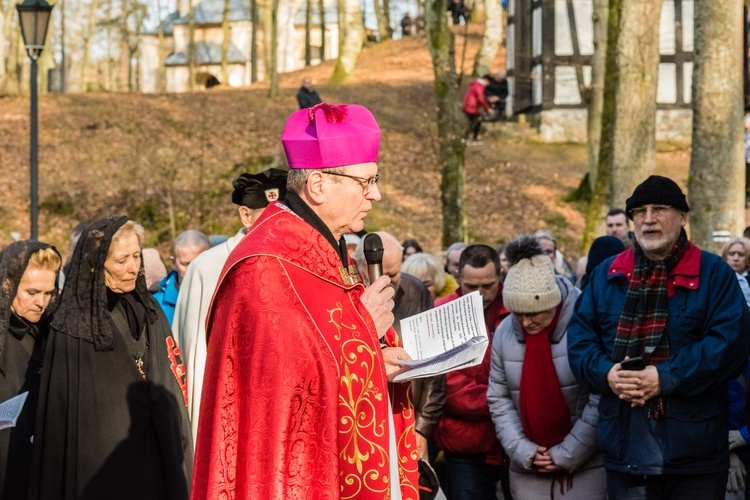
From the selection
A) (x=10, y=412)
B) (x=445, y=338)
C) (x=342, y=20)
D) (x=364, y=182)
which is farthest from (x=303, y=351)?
(x=342, y=20)

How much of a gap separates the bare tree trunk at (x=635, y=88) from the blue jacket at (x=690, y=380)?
9.19 m

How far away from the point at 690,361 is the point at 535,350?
1.16 meters

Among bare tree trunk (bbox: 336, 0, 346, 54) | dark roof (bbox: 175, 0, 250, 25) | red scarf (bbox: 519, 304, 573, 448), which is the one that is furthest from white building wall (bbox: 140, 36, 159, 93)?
red scarf (bbox: 519, 304, 573, 448)

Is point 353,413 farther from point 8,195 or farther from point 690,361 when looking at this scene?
point 8,195

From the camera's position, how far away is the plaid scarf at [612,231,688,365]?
6191 millimetres

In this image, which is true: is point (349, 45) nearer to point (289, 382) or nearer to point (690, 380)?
point (690, 380)

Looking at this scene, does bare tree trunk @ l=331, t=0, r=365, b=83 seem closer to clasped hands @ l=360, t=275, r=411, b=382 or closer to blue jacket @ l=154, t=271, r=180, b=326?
blue jacket @ l=154, t=271, r=180, b=326

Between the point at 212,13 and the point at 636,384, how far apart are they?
75.5m

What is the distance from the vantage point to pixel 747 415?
7363 mm

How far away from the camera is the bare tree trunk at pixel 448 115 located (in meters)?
18.7

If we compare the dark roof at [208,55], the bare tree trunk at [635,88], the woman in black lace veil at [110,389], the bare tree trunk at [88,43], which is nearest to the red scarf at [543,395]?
the woman in black lace veil at [110,389]

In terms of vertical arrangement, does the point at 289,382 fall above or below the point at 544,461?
above

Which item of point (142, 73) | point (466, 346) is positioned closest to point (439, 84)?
point (466, 346)

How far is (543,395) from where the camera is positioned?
6.96 meters
